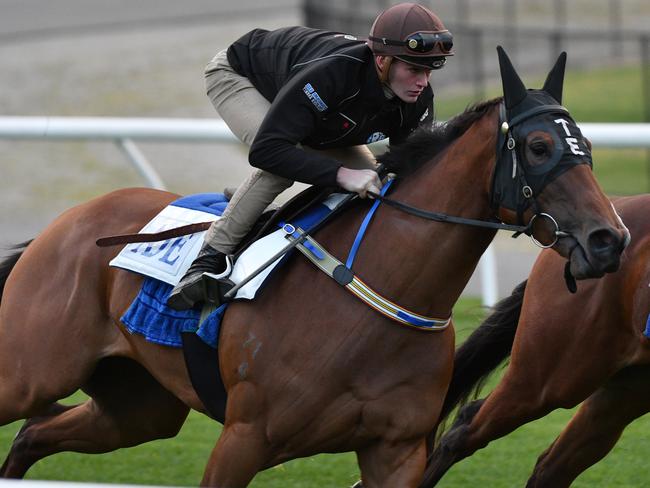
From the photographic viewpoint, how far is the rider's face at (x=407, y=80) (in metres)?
3.96

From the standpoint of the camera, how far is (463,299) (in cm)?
835

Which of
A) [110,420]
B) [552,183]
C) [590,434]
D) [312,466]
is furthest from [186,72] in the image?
[552,183]

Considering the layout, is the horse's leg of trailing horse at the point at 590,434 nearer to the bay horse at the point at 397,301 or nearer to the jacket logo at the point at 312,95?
the bay horse at the point at 397,301

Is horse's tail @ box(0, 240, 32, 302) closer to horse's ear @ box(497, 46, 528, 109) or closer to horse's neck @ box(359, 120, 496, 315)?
horse's neck @ box(359, 120, 496, 315)

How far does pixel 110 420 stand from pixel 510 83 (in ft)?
7.35

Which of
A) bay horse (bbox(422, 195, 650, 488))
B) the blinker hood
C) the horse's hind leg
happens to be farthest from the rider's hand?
the horse's hind leg

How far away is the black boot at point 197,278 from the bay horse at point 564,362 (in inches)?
47.4

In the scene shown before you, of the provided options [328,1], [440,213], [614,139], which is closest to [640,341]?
[440,213]

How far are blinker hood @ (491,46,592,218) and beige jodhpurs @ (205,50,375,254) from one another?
78 cm

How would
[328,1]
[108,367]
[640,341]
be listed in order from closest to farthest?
1. [640,341]
2. [108,367]
3. [328,1]

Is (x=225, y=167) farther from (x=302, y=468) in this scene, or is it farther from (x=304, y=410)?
(x=304, y=410)

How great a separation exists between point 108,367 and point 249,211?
111 cm

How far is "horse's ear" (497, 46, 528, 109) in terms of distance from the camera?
363cm

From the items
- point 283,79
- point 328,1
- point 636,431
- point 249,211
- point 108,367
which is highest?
point 283,79
